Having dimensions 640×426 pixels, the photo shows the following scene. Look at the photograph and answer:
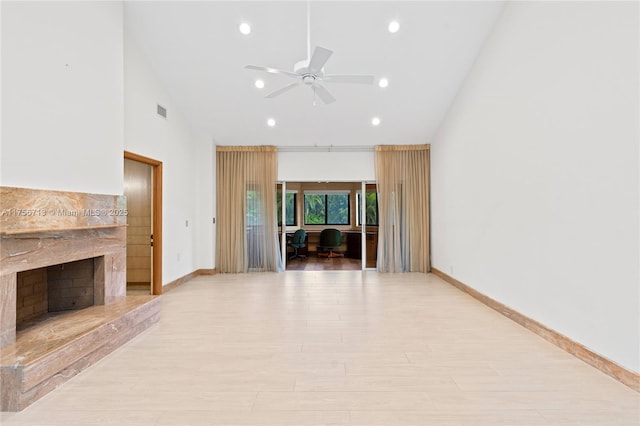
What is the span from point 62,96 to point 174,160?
256cm

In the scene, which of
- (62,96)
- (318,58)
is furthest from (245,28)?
(62,96)

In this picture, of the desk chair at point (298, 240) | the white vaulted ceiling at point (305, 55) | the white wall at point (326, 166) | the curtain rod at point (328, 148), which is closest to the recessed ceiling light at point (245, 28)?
the white vaulted ceiling at point (305, 55)

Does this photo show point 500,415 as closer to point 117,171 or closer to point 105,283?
point 105,283

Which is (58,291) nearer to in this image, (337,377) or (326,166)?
(337,377)

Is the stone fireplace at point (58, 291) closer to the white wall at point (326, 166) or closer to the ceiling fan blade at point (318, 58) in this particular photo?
the ceiling fan blade at point (318, 58)

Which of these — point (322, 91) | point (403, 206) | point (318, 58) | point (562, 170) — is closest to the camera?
point (562, 170)

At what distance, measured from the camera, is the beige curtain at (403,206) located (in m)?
6.71

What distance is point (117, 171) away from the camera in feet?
12.0

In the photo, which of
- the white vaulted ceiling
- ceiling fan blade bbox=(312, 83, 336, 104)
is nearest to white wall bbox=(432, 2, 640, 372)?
the white vaulted ceiling

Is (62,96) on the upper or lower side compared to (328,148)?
lower

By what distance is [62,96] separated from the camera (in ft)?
9.64

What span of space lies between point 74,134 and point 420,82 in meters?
4.47

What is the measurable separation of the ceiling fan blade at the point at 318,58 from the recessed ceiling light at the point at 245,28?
1541mm

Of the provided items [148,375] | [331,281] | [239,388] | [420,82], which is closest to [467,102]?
[420,82]
